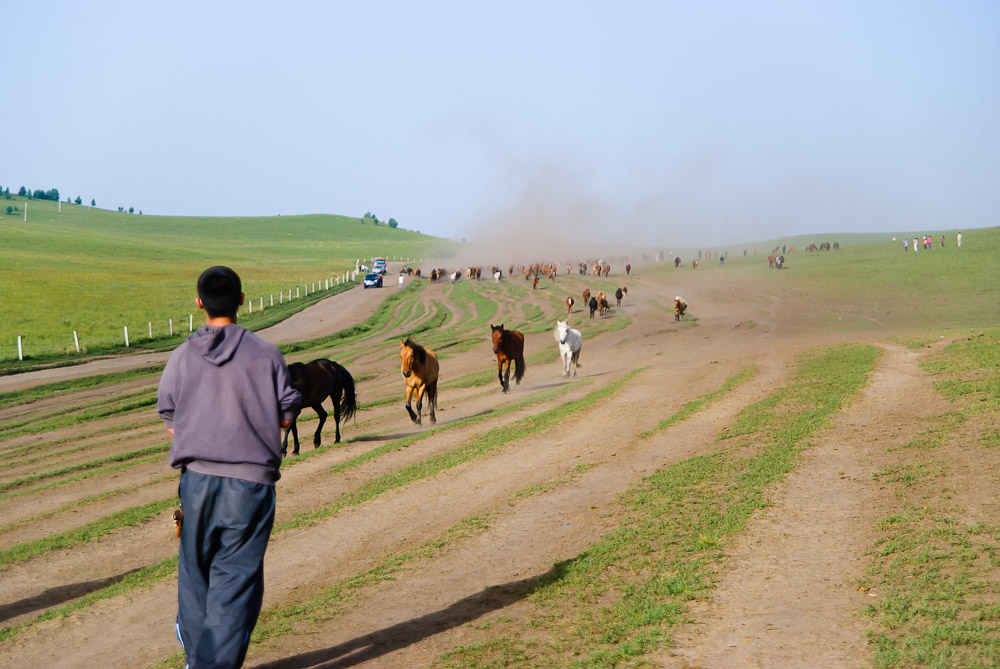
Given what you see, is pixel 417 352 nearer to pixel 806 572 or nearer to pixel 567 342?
pixel 567 342

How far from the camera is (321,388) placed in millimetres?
18375

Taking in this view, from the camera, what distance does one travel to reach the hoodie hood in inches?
213

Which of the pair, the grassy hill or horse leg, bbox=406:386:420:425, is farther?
the grassy hill

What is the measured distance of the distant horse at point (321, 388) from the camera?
17.6 m

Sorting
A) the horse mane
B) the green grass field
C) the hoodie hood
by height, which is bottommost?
the green grass field

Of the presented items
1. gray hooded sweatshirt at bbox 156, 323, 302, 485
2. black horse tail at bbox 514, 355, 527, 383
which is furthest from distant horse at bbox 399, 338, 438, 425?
gray hooded sweatshirt at bbox 156, 323, 302, 485

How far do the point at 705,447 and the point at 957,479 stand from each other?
4.15 metres

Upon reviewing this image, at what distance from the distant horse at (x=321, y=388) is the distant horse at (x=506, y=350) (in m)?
6.00

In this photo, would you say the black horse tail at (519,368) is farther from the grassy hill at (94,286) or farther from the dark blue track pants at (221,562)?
the grassy hill at (94,286)

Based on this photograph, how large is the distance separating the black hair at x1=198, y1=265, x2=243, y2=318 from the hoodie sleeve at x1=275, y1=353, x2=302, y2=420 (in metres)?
0.50

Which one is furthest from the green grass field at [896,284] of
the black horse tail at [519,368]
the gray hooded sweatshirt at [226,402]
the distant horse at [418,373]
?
the gray hooded sweatshirt at [226,402]

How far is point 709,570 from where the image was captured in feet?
28.0

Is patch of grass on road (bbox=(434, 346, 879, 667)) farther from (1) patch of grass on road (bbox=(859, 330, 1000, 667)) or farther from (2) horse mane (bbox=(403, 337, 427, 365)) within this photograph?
(2) horse mane (bbox=(403, 337, 427, 365))

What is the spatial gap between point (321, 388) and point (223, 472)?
13160 millimetres
